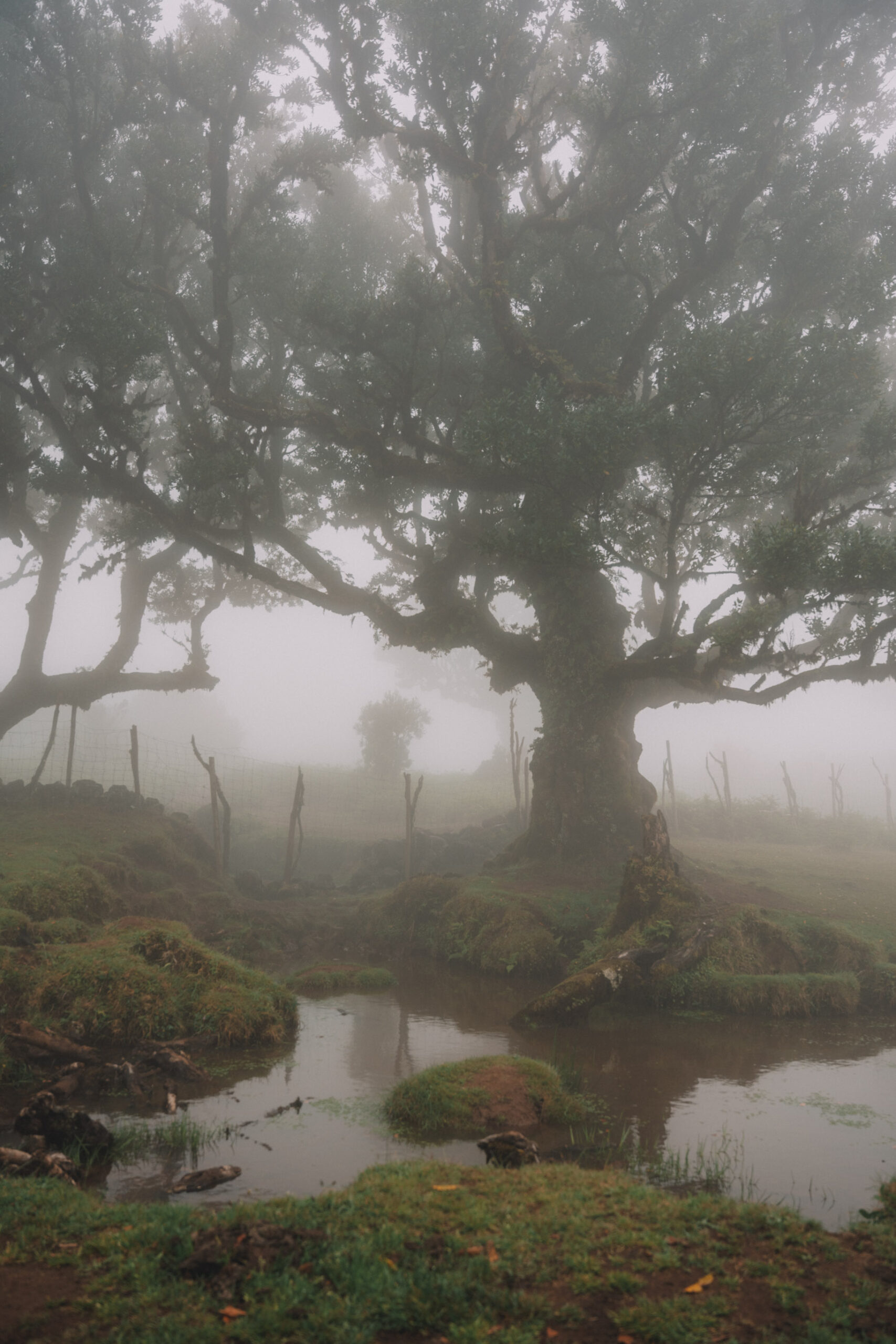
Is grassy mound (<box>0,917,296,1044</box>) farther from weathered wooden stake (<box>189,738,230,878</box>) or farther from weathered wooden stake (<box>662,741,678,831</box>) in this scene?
weathered wooden stake (<box>662,741,678,831</box>)

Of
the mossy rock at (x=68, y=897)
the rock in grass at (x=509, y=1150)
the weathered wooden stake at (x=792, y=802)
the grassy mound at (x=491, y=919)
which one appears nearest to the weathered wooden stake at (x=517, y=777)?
the grassy mound at (x=491, y=919)

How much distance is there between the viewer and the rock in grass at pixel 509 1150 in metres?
7.04

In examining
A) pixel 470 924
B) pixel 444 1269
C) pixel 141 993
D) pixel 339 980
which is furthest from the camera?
pixel 470 924

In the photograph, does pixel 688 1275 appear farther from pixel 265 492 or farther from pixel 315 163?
pixel 315 163

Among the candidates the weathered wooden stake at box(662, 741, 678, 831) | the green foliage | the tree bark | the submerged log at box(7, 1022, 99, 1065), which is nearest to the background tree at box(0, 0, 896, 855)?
the tree bark

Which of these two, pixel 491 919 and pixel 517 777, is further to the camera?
pixel 517 777

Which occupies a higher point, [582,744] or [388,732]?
[388,732]

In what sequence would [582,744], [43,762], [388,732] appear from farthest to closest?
[388,732] < [43,762] < [582,744]

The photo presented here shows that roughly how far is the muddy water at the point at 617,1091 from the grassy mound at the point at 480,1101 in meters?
0.31

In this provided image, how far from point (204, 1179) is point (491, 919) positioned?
11042 mm

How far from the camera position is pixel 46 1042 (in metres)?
9.34

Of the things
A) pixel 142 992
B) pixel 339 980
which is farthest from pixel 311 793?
pixel 142 992

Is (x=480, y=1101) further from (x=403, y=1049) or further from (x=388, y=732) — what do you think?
(x=388, y=732)

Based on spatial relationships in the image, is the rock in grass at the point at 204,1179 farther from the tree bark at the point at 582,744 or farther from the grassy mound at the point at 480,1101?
the tree bark at the point at 582,744
